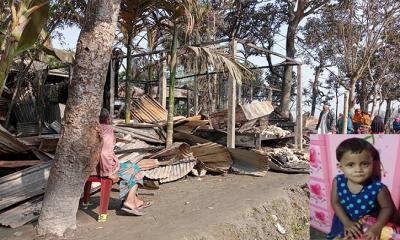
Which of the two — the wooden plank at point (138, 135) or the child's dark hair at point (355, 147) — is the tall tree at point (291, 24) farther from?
the child's dark hair at point (355, 147)

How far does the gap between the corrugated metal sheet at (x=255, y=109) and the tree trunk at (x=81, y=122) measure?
17.7 feet

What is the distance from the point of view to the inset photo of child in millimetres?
2705

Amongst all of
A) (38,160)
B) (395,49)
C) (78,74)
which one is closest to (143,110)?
(38,160)

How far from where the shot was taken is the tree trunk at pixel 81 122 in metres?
4.82

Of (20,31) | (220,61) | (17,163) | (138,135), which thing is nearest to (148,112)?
(138,135)

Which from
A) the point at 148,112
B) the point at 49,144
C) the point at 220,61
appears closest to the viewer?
the point at 49,144

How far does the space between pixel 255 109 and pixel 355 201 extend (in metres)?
7.45

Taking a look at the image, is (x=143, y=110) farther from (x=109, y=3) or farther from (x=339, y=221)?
(x=339, y=221)

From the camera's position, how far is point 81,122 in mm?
4816

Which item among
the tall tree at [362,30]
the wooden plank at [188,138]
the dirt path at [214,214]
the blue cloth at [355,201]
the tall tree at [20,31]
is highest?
the tall tree at [362,30]

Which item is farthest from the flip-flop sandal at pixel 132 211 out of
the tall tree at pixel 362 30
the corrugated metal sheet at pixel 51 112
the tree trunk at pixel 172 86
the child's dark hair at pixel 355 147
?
the tall tree at pixel 362 30

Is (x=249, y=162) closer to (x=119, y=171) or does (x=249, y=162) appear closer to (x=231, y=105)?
(x=231, y=105)

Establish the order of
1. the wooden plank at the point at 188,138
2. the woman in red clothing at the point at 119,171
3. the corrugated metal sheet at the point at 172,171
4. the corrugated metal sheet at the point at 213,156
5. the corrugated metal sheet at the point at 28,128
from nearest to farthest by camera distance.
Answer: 1. the woman in red clothing at the point at 119,171
2. the corrugated metal sheet at the point at 172,171
3. the corrugated metal sheet at the point at 213,156
4. the wooden plank at the point at 188,138
5. the corrugated metal sheet at the point at 28,128

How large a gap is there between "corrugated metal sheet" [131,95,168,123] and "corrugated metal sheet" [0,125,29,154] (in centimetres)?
334
